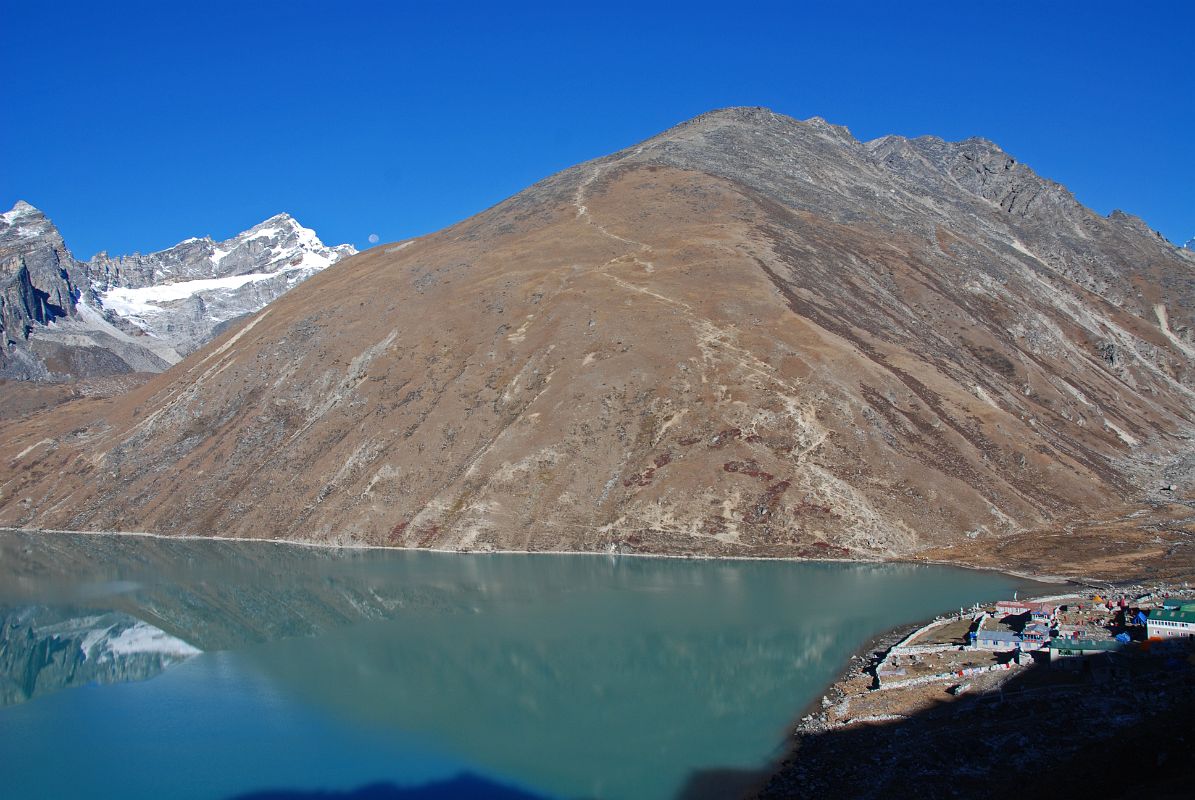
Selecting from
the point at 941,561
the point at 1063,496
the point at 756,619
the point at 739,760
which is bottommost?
the point at 739,760

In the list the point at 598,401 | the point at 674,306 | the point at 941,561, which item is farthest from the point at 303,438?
the point at 941,561

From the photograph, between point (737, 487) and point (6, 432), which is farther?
point (6, 432)

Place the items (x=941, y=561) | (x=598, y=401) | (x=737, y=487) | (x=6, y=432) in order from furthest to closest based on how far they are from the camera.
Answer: (x=6, y=432), (x=598, y=401), (x=737, y=487), (x=941, y=561)

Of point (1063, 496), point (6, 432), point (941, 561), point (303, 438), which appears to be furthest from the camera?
point (6, 432)

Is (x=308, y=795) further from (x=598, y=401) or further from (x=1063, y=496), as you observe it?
(x=1063, y=496)

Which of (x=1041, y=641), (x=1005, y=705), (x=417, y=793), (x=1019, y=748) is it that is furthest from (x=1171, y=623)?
(x=417, y=793)

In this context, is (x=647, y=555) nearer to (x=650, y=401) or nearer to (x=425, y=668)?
(x=650, y=401)

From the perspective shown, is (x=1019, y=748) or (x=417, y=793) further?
(x=1019, y=748)
